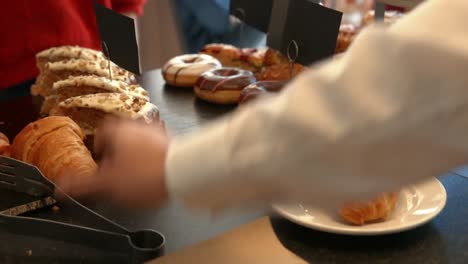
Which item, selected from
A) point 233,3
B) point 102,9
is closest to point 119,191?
point 102,9

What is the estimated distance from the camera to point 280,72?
1697 mm

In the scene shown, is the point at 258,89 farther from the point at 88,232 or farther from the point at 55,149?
the point at 88,232

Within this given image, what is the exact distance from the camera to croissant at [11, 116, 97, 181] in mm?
1163

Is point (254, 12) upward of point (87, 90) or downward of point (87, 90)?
upward

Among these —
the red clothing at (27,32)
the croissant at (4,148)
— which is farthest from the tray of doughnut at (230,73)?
the croissant at (4,148)

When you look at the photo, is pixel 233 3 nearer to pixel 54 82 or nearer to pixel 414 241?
pixel 54 82

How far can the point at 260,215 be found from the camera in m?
1.06

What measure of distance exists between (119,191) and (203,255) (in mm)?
190

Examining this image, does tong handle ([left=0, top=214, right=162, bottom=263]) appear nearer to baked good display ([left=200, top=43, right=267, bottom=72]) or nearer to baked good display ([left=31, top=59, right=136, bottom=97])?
baked good display ([left=31, top=59, right=136, bottom=97])

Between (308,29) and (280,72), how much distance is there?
29 centimetres

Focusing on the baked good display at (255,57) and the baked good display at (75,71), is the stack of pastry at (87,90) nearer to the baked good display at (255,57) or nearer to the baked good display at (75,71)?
the baked good display at (75,71)

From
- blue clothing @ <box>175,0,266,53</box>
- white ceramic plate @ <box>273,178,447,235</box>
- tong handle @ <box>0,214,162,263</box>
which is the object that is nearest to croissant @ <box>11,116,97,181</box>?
tong handle @ <box>0,214,162,263</box>

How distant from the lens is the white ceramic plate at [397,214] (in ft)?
3.11

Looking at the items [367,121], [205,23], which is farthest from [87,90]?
[205,23]
